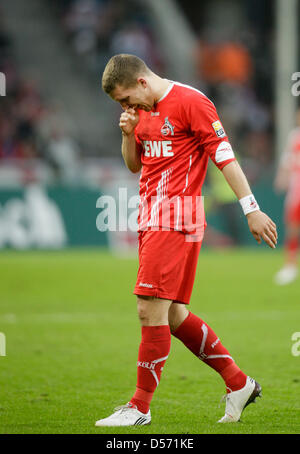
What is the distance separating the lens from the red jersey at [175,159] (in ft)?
15.2

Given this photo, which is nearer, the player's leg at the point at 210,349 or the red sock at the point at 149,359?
the red sock at the point at 149,359

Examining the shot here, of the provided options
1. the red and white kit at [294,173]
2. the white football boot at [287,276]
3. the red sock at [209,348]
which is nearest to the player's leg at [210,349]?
the red sock at [209,348]

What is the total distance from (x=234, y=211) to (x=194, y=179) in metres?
12.5

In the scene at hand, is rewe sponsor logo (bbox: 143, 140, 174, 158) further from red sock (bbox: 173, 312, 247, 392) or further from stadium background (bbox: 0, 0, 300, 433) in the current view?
stadium background (bbox: 0, 0, 300, 433)

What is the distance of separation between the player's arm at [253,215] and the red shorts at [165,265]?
0.40 meters

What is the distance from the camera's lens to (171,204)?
4.68m

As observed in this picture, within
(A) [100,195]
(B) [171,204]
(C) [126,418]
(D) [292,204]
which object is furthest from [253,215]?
(A) [100,195]

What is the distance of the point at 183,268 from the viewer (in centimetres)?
463

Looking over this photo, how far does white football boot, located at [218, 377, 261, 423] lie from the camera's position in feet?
15.4

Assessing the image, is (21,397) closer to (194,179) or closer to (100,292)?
(194,179)

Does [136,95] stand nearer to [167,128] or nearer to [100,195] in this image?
[167,128]

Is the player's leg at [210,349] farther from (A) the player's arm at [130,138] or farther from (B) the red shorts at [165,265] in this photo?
(A) the player's arm at [130,138]

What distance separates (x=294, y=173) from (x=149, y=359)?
29.4 ft
